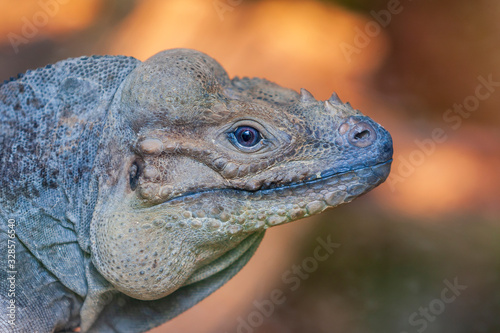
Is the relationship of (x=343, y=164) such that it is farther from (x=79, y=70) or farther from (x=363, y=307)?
(x=363, y=307)

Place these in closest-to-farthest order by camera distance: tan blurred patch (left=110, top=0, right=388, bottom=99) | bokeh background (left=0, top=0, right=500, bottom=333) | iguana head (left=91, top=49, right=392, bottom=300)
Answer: iguana head (left=91, top=49, right=392, bottom=300) → bokeh background (left=0, top=0, right=500, bottom=333) → tan blurred patch (left=110, top=0, right=388, bottom=99)

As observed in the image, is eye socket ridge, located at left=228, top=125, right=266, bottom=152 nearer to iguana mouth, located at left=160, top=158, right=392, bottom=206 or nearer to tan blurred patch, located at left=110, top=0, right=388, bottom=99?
iguana mouth, located at left=160, top=158, right=392, bottom=206

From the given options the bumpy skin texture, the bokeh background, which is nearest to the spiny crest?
the bumpy skin texture

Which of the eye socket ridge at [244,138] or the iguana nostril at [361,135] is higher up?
the iguana nostril at [361,135]

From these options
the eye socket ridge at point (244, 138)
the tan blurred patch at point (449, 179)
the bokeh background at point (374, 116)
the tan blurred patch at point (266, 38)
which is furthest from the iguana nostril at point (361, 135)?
the tan blurred patch at point (266, 38)

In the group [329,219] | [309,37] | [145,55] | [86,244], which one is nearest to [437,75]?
[309,37]

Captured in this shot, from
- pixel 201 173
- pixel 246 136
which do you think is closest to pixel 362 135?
pixel 246 136

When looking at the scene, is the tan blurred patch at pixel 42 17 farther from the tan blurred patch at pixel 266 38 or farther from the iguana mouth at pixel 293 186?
the iguana mouth at pixel 293 186
